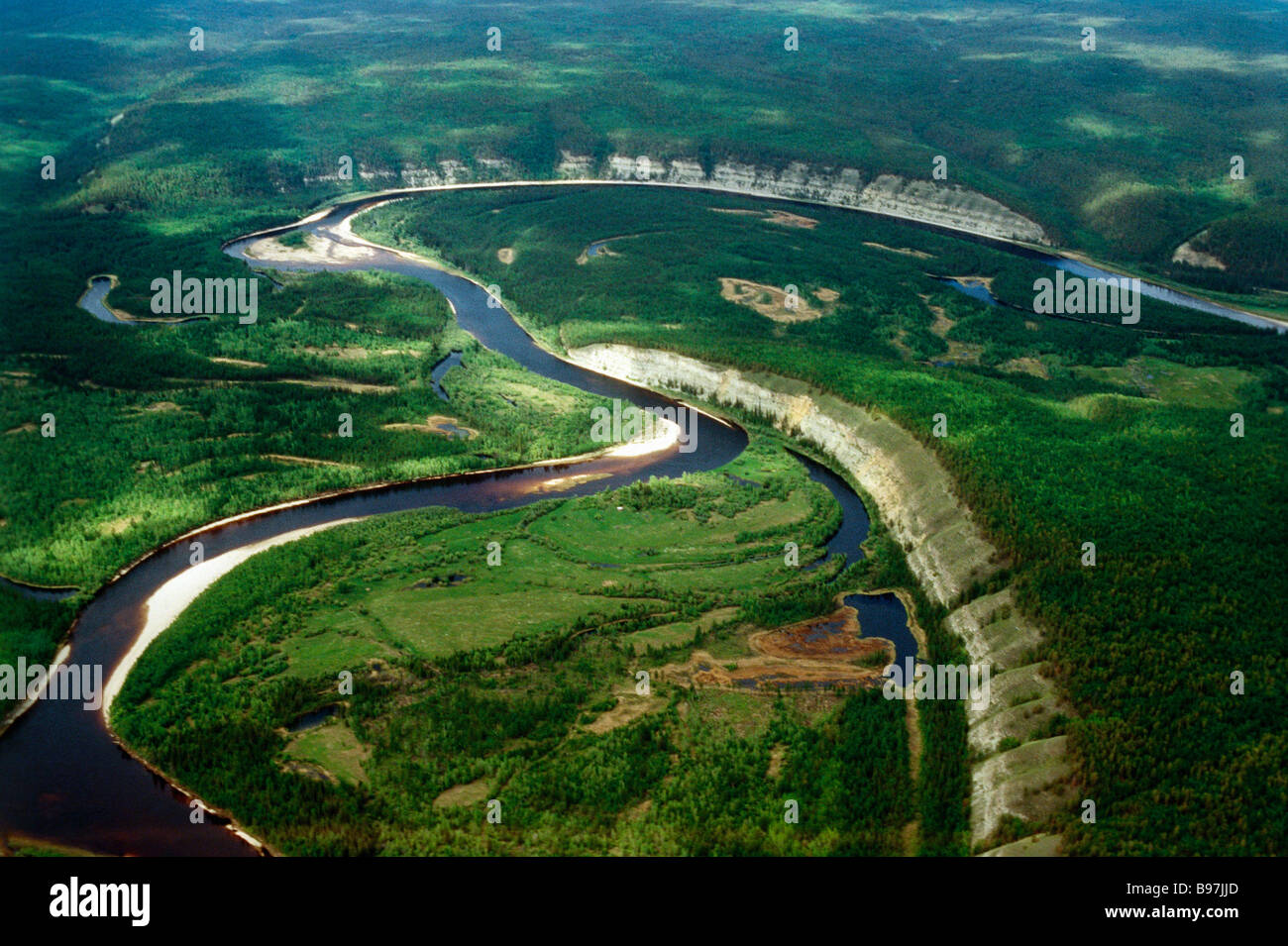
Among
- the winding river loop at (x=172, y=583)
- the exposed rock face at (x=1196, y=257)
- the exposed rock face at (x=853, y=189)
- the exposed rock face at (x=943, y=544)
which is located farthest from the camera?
the exposed rock face at (x=853, y=189)

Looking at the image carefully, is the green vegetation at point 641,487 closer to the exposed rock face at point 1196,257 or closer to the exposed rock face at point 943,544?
the exposed rock face at point 943,544

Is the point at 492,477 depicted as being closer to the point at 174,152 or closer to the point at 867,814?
the point at 867,814

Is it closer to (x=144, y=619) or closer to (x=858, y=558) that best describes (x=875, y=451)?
(x=858, y=558)

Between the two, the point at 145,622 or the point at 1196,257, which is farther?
the point at 1196,257

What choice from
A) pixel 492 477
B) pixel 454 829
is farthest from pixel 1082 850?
pixel 492 477

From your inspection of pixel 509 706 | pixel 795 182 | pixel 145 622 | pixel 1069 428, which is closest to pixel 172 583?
pixel 145 622

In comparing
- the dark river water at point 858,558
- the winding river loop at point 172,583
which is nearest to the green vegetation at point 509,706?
the winding river loop at point 172,583

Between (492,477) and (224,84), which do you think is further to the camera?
(224,84)
